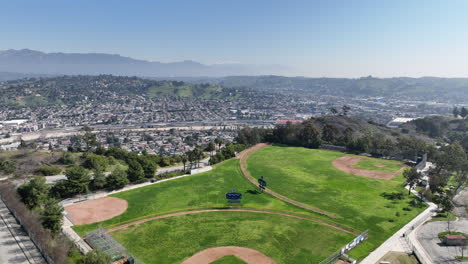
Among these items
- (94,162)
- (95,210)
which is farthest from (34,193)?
(94,162)

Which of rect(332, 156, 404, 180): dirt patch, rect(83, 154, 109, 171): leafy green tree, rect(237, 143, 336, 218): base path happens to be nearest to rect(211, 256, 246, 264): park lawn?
rect(237, 143, 336, 218): base path

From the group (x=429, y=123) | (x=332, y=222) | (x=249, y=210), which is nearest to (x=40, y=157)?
(x=249, y=210)

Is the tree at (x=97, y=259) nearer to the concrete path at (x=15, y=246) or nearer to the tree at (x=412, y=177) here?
the concrete path at (x=15, y=246)

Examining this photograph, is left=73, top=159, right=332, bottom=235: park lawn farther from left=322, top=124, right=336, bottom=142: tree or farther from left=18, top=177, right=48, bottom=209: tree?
left=322, top=124, right=336, bottom=142: tree

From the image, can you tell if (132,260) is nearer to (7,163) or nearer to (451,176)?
(7,163)

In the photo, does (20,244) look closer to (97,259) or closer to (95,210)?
(95,210)

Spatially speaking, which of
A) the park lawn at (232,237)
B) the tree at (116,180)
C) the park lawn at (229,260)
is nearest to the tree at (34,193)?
the tree at (116,180)
